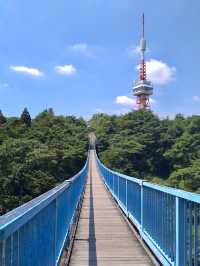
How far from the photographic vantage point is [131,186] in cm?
1035

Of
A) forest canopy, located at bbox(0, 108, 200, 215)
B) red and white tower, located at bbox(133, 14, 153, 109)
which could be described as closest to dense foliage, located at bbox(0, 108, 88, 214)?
forest canopy, located at bbox(0, 108, 200, 215)

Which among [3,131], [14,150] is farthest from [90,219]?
[3,131]

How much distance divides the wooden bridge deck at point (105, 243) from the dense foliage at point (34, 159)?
41018 mm

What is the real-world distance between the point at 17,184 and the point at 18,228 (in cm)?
5874

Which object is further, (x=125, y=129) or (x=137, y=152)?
(x=125, y=129)

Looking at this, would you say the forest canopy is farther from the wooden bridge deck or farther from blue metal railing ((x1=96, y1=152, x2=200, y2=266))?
blue metal railing ((x1=96, y1=152, x2=200, y2=266))

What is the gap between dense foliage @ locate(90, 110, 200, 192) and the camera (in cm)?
7831

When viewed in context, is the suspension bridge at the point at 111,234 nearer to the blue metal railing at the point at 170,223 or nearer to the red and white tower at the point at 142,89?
the blue metal railing at the point at 170,223

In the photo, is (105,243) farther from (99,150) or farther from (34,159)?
(99,150)

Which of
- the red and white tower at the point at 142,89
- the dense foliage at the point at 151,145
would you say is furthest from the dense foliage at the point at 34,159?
the red and white tower at the point at 142,89

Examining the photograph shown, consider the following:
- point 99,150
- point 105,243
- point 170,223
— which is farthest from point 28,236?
point 99,150

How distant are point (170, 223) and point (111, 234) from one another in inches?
168

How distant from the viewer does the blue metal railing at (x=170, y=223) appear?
464cm

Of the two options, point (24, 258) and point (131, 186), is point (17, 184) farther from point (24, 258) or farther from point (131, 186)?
point (24, 258)
